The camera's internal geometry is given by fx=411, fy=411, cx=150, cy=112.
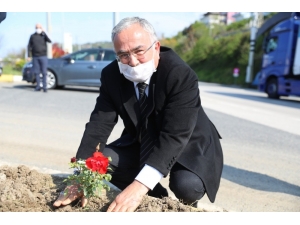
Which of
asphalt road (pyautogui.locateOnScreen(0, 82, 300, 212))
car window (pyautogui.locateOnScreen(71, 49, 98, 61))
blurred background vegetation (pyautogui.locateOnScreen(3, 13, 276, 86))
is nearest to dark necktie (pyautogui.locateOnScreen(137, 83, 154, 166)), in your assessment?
asphalt road (pyautogui.locateOnScreen(0, 82, 300, 212))

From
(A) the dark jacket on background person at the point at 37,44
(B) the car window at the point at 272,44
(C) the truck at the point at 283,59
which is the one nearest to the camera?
(A) the dark jacket on background person at the point at 37,44

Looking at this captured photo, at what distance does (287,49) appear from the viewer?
15.7 m

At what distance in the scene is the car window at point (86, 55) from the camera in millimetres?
12859

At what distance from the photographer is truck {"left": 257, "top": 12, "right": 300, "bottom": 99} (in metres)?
15.3

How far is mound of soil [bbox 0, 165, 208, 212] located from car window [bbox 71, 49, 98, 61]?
398 inches

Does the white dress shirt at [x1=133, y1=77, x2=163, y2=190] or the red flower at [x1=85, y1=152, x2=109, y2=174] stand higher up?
the red flower at [x1=85, y1=152, x2=109, y2=174]

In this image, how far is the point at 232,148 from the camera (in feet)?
19.4

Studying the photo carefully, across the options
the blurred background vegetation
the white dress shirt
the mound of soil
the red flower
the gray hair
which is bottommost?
the blurred background vegetation

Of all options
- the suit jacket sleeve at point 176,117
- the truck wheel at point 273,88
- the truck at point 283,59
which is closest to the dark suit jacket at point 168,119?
the suit jacket sleeve at point 176,117

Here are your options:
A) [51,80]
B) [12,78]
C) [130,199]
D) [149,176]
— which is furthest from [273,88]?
[130,199]

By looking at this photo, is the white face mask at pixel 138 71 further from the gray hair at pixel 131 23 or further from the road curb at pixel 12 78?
the road curb at pixel 12 78

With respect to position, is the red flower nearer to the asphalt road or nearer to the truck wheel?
the asphalt road

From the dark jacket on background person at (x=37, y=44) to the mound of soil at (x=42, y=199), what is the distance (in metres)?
8.95
